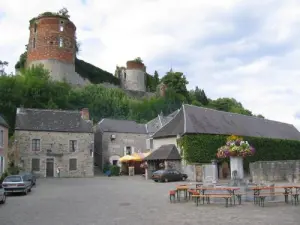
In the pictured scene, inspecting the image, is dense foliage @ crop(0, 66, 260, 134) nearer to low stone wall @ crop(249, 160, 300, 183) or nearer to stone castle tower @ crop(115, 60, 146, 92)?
stone castle tower @ crop(115, 60, 146, 92)

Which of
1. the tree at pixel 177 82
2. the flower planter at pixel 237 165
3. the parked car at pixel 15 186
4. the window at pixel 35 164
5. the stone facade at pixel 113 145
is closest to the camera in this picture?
the flower planter at pixel 237 165

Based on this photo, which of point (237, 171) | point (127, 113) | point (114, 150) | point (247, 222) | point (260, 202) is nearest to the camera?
point (247, 222)

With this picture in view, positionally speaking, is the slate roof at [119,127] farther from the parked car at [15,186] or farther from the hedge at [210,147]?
the parked car at [15,186]

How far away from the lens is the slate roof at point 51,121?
36.9m

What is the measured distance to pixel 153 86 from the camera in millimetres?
75875

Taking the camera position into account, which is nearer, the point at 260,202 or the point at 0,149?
the point at 260,202

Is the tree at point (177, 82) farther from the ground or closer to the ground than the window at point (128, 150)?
farther from the ground

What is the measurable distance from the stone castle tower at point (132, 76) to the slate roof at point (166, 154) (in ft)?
109

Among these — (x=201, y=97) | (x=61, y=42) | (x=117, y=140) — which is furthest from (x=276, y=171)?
(x=201, y=97)

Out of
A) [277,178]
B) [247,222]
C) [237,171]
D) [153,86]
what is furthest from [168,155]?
[153,86]

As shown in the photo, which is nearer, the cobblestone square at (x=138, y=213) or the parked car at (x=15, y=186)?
the cobblestone square at (x=138, y=213)

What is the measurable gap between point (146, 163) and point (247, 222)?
23572 mm

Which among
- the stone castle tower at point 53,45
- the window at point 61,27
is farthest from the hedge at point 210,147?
the window at point 61,27

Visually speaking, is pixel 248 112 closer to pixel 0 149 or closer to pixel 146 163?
pixel 146 163
